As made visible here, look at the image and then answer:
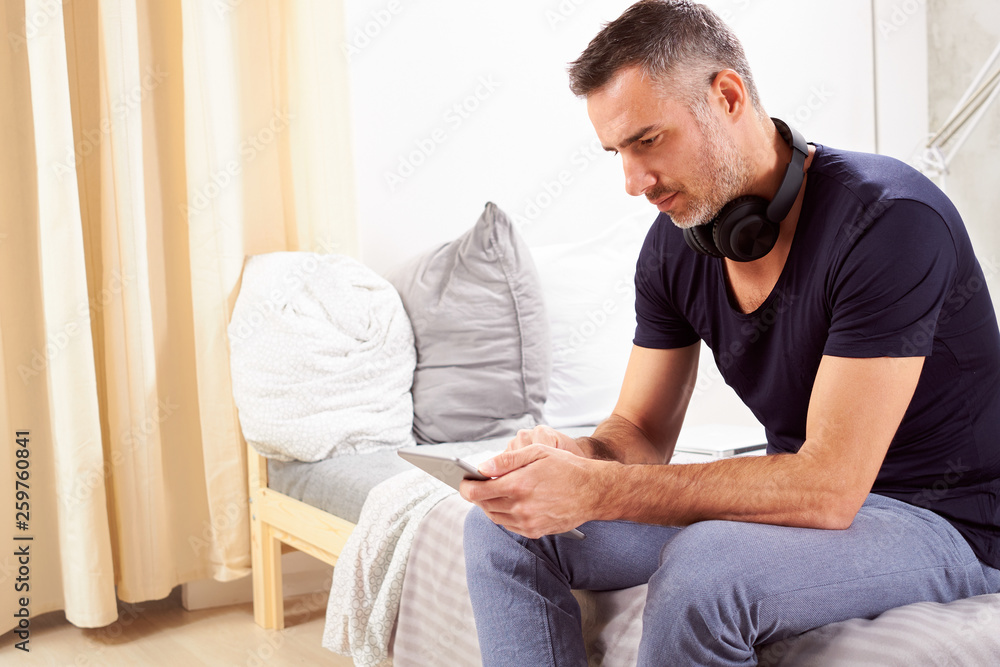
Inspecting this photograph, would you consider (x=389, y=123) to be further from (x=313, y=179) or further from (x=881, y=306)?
(x=881, y=306)

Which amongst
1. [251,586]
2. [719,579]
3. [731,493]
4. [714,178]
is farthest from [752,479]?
[251,586]

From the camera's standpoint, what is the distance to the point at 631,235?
7.66 feet

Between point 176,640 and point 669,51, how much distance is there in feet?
5.19

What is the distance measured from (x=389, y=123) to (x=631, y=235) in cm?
72

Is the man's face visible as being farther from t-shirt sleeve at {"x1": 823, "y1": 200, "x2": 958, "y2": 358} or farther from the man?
t-shirt sleeve at {"x1": 823, "y1": 200, "x2": 958, "y2": 358}

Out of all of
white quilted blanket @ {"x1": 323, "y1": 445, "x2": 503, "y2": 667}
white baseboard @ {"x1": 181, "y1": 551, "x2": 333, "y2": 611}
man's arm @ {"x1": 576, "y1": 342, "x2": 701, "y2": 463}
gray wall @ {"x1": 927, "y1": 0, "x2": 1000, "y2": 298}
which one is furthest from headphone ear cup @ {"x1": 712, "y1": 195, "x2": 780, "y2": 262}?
gray wall @ {"x1": 927, "y1": 0, "x2": 1000, "y2": 298}

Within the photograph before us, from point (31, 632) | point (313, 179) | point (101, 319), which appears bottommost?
point (31, 632)

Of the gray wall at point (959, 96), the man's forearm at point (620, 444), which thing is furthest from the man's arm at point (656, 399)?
the gray wall at point (959, 96)

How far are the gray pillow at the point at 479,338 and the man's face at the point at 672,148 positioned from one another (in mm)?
915

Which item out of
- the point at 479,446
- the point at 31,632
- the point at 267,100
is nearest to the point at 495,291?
the point at 479,446

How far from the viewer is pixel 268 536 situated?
6.20 feet

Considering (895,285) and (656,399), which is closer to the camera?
(895,285)

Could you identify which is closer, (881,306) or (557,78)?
(881,306)

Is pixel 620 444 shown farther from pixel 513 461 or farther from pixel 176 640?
pixel 176 640
